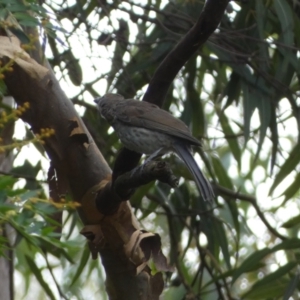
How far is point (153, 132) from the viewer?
276 cm

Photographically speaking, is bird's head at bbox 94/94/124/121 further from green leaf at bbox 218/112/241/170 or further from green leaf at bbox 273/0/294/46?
green leaf at bbox 218/112/241/170

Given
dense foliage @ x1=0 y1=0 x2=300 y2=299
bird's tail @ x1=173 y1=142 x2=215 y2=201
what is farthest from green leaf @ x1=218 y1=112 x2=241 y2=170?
bird's tail @ x1=173 y1=142 x2=215 y2=201

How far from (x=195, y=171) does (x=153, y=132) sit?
0.31 m

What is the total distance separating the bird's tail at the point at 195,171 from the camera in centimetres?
239

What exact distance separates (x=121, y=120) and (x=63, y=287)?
6.35 feet

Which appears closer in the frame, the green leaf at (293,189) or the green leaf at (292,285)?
the green leaf at (292,285)

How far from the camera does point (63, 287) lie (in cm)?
458

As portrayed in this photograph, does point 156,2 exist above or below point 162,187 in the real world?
above

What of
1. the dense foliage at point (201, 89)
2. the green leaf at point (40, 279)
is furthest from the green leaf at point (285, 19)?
the green leaf at point (40, 279)

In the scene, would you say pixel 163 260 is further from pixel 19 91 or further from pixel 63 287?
pixel 63 287

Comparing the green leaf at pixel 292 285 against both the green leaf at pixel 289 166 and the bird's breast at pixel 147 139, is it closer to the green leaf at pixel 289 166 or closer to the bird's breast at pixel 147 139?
the green leaf at pixel 289 166

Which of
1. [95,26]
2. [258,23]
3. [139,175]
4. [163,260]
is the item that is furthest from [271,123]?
[139,175]

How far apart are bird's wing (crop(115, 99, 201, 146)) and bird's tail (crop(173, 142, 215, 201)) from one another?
0.04m

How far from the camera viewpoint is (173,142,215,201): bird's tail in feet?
7.86
